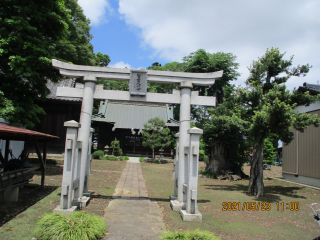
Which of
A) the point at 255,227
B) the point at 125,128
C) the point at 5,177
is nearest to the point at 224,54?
the point at 125,128

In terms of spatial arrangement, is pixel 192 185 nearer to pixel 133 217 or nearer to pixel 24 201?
pixel 133 217

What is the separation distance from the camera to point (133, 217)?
558cm

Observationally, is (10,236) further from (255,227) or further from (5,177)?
(255,227)

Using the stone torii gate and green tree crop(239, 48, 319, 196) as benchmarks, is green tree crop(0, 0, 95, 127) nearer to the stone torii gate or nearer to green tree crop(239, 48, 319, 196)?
the stone torii gate

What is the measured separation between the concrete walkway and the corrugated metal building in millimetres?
7944

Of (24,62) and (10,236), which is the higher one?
(24,62)

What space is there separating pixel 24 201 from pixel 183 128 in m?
5.13

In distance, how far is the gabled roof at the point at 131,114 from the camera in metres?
24.7

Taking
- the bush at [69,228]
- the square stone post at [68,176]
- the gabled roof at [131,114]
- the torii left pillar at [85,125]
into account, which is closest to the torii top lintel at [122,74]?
the torii left pillar at [85,125]

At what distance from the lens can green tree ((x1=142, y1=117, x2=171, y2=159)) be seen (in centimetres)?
2120

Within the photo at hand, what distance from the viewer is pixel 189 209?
5.50 meters

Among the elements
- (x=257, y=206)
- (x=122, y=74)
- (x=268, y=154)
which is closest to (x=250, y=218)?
(x=257, y=206)

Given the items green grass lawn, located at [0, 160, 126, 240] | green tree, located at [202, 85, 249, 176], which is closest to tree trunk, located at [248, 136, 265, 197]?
green tree, located at [202, 85, 249, 176]

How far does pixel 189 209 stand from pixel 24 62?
8.91m
